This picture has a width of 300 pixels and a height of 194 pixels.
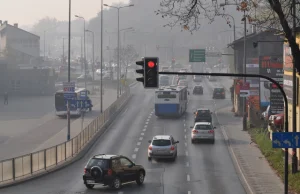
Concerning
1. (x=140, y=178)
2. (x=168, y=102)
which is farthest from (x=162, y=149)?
(x=168, y=102)

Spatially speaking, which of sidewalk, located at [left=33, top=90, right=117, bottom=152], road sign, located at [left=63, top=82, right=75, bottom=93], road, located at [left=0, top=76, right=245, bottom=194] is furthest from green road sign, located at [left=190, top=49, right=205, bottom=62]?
road sign, located at [left=63, top=82, right=75, bottom=93]

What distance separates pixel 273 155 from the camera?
39094 millimetres

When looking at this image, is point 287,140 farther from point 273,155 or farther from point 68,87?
point 68,87

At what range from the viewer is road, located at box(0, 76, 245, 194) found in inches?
1200

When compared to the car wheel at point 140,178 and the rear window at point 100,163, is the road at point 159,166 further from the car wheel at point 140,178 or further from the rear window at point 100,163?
the rear window at point 100,163

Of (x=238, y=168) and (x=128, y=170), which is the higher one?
(x=128, y=170)

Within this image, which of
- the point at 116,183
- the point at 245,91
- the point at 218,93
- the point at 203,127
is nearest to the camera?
the point at 116,183

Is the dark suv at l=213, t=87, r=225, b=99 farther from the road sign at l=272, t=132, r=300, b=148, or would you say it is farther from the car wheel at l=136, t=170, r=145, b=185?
the road sign at l=272, t=132, r=300, b=148

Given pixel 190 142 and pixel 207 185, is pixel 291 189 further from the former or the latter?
pixel 190 142

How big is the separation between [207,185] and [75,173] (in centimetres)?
770

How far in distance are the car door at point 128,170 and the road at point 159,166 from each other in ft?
1.51

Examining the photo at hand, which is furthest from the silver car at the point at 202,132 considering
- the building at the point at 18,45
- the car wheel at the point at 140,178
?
the building at the point at 18,45

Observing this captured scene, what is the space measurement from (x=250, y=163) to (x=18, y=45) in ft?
307

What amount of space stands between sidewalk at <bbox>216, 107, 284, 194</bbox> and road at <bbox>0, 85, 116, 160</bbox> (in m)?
13.9
